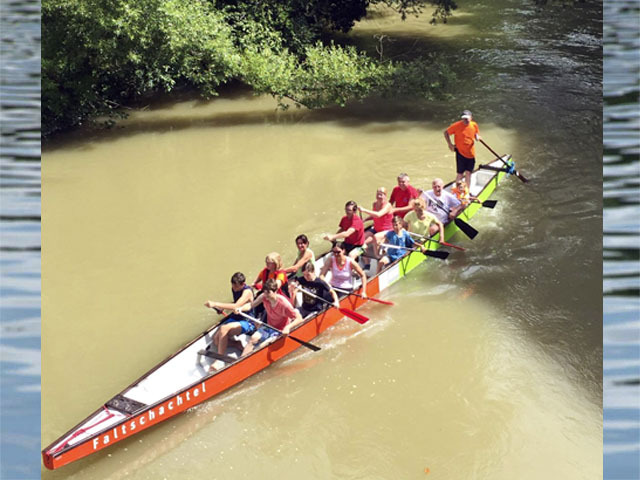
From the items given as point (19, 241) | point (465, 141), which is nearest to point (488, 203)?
point (465, 141)

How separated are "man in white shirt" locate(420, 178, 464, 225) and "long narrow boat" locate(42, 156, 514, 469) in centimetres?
222

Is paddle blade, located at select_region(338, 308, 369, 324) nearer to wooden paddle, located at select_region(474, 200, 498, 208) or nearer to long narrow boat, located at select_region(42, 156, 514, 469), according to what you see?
long narrow boat, located at select_region(42, 156, 514, 469)

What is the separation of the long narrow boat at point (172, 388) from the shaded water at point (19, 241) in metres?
5.02

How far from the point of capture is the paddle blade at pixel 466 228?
41.8 ft

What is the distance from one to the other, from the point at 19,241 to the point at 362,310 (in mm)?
8257

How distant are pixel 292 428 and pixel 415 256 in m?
4.07

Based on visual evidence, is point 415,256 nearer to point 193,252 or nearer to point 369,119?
point 193,252

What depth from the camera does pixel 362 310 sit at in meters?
11.4

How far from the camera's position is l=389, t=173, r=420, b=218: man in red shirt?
12.3 meters

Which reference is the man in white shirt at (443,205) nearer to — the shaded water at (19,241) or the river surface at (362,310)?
the river surface at (362,310)

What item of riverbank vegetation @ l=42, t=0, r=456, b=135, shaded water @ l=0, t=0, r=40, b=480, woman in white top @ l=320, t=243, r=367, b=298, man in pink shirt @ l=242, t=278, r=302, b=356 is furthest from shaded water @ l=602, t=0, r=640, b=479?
riverbank vegetation @ l=42, t=0, r=456, b=135

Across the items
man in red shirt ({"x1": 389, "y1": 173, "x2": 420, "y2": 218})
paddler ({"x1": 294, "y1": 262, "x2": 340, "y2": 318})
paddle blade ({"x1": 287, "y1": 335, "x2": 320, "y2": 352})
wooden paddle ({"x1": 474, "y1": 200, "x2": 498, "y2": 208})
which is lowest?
paddle blade ({"x1": 287, "y1": 335, "x2": 320, "y2": 352})

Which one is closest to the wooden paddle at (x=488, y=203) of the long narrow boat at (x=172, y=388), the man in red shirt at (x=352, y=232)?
the man in red shirt at (x=352, y=232)

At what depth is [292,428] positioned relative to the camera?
30.3 ft
